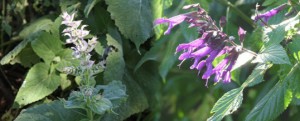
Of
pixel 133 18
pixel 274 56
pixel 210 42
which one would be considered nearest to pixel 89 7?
pixel 133 18

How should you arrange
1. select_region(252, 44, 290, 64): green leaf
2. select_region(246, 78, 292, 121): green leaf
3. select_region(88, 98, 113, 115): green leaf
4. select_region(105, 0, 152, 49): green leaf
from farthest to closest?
select_region(105, 0, 152, 49): green leaf
select_region(88, 98, 113, 115): green leaf
select_region(246, 78, 292, 121): green leaf
select_region(252, 44, 290, 64): green leaf

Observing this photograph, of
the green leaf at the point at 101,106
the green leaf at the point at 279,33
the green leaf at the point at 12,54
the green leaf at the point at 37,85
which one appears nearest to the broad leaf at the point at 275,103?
the green leaf at the point at 279,33

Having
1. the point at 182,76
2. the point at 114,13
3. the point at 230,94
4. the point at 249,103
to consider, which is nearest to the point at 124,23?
the point at 114,13

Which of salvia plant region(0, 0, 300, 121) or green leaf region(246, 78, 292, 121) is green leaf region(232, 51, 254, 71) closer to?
salvia plant region(0, 0, 300, 121)

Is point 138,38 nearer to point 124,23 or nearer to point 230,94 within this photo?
point 124,23

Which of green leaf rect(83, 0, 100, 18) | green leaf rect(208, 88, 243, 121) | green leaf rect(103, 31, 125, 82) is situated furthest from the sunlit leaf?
green leaf rect(208, 88, 243, 121)

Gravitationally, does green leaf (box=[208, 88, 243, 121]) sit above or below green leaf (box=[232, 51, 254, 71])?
below

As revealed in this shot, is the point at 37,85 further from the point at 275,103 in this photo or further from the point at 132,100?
the point at 275,103
